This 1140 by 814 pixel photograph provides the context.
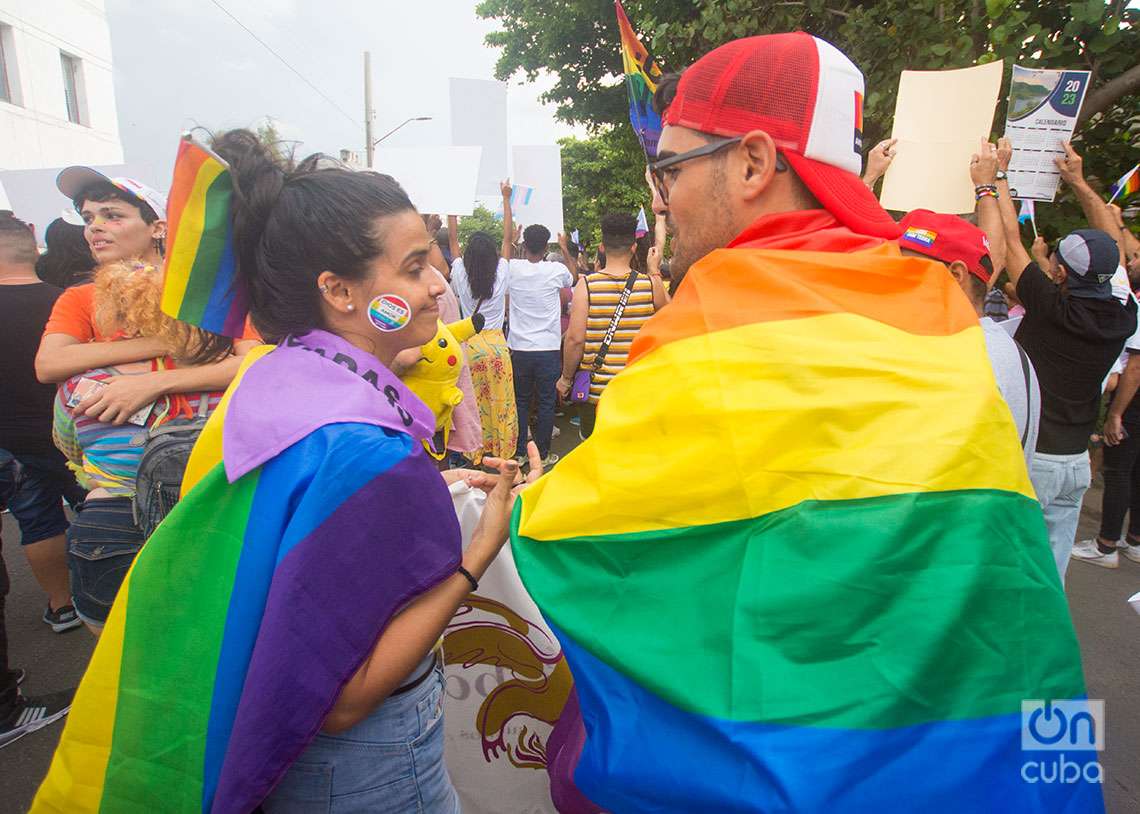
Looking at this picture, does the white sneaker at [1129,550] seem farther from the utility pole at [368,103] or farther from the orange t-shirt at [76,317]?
the utility pole at [368,103]

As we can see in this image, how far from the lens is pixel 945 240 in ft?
9.42

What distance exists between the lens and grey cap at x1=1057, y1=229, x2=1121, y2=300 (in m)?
3.31

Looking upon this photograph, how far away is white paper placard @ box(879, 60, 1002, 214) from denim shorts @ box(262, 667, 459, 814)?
3.12 m

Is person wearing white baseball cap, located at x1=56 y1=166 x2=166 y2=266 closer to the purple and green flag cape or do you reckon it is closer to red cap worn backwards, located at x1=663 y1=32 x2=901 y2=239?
the purple and green flag cape

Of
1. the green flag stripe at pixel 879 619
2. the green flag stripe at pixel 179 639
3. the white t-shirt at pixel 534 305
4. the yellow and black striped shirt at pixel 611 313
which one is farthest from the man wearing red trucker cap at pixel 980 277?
the white t-shirt at pixel 534 305

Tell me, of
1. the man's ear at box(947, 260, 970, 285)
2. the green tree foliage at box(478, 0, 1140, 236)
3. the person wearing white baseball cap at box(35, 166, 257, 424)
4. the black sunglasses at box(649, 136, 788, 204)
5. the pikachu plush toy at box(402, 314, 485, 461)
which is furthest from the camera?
the green tree foliage at box(478, 0, 1140, 236)

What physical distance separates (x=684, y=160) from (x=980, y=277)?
2072 mm

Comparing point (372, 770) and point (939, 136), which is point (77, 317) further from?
Answer: point (939, 136)

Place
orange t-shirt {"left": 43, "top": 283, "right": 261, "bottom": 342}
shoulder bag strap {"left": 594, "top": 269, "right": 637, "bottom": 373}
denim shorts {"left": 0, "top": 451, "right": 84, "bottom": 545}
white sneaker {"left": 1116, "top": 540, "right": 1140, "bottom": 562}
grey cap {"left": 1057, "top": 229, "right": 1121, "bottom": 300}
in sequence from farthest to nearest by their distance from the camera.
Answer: white sneaker {"left": 1116, "top": 540, "right": 1140, "bottom": 562}
shoulder bag strap {"left": 594, "top": 269, "right": 637, "bottom": 373}
denim shorts {"left": 0, "top": 451, "right": 84, "bottom": 545}
grey cap {"left": 1057, "top": 229, "right": 1121, "bottom": 300}
orange t-shirt {"left": 43, "top": 283, "right": 261, "bottom": 342}

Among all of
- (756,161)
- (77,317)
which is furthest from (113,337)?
(756,161)

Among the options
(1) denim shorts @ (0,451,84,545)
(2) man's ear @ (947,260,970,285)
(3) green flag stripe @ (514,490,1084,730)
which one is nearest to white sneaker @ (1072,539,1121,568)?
(2) man's ear @ (947,260,970,285)

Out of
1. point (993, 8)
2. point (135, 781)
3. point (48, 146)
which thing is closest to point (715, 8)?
point (993, 8)

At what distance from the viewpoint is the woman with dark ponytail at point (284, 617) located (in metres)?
1.22

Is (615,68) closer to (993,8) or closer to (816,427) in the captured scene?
(993,8)
